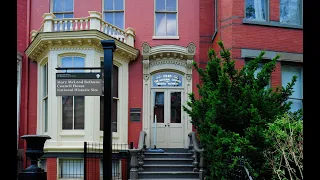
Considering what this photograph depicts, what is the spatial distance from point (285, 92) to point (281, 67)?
311cm

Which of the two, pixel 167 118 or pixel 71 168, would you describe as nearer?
pixel 71 168

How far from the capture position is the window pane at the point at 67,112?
13.7 m

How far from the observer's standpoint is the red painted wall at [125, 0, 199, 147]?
1492 centimetres

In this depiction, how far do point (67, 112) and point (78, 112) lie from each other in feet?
1.30

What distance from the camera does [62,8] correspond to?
15547 mm

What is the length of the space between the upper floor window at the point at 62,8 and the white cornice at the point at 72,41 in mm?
1887

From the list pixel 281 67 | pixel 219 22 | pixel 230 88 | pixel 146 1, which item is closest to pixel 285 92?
pixel 230 88

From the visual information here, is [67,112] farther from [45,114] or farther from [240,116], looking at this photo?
[240,116]

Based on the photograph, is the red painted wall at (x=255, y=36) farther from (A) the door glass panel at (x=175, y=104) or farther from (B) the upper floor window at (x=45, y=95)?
(B) the upper floor window at (x=45, y=95)

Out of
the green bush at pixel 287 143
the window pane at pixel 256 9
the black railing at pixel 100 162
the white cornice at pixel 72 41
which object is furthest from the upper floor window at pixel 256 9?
the green bush at pixel 287 143

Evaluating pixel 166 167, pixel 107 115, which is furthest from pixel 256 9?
pixel 107 115

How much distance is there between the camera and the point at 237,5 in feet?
41.4

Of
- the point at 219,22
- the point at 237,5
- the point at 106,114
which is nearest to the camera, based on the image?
the point at 106,114
